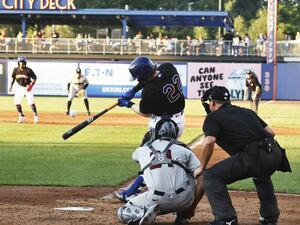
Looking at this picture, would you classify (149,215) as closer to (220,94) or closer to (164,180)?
(164,180)

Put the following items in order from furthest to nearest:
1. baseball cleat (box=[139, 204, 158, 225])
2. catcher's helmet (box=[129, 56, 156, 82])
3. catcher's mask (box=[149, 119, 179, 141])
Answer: catcher's helmet (box=[129, 56, 156, 82]) → catcher's mask (box=[149, 119, 179, 141]) → baseball cleat (box=[139, 204, 158, 225])

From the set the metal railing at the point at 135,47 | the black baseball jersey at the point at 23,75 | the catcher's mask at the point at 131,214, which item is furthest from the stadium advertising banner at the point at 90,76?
the catcher's mask at the point at 131,214

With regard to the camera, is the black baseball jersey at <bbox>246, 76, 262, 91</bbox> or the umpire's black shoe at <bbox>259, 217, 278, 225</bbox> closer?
the umpire's black shoe at <bbox>259, 217, 278, 225</bbox>

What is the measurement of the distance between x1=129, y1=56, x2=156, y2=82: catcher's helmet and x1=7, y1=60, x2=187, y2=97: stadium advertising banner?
36428mm

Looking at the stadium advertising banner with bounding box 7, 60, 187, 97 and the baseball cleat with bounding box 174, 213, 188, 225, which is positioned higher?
the baseball cleat with bounding box 174, 213, 188, 225

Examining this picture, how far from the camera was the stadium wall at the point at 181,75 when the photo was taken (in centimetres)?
4516

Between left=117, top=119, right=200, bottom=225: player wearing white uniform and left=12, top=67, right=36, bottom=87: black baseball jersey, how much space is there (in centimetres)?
1528

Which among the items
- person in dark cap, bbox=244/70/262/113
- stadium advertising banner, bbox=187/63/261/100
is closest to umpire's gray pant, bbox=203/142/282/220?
person in dark cap, bbox=244/70/262/113

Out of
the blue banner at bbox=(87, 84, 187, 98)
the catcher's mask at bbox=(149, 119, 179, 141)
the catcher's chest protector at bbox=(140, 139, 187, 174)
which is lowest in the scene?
the blue banner at bbox=(87, 84, 187, 98)

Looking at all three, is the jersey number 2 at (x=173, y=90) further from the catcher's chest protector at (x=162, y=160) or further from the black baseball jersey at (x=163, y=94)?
the catcher's chest protector at (x=162, y=160)

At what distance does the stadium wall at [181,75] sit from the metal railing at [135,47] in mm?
1217

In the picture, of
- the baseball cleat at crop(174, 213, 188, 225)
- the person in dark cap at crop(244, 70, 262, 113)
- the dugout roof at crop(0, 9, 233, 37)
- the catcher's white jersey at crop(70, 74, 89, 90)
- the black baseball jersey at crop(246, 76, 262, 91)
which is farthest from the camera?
the dugout roof at crop(0, 9, 233, 37)

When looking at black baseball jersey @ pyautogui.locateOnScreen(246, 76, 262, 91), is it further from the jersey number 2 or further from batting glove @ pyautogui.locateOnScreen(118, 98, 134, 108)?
batting glove @ pyautogui.locateOnScreen(118, 98, 134, 108)

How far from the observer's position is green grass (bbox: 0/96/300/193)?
38.5 feet
